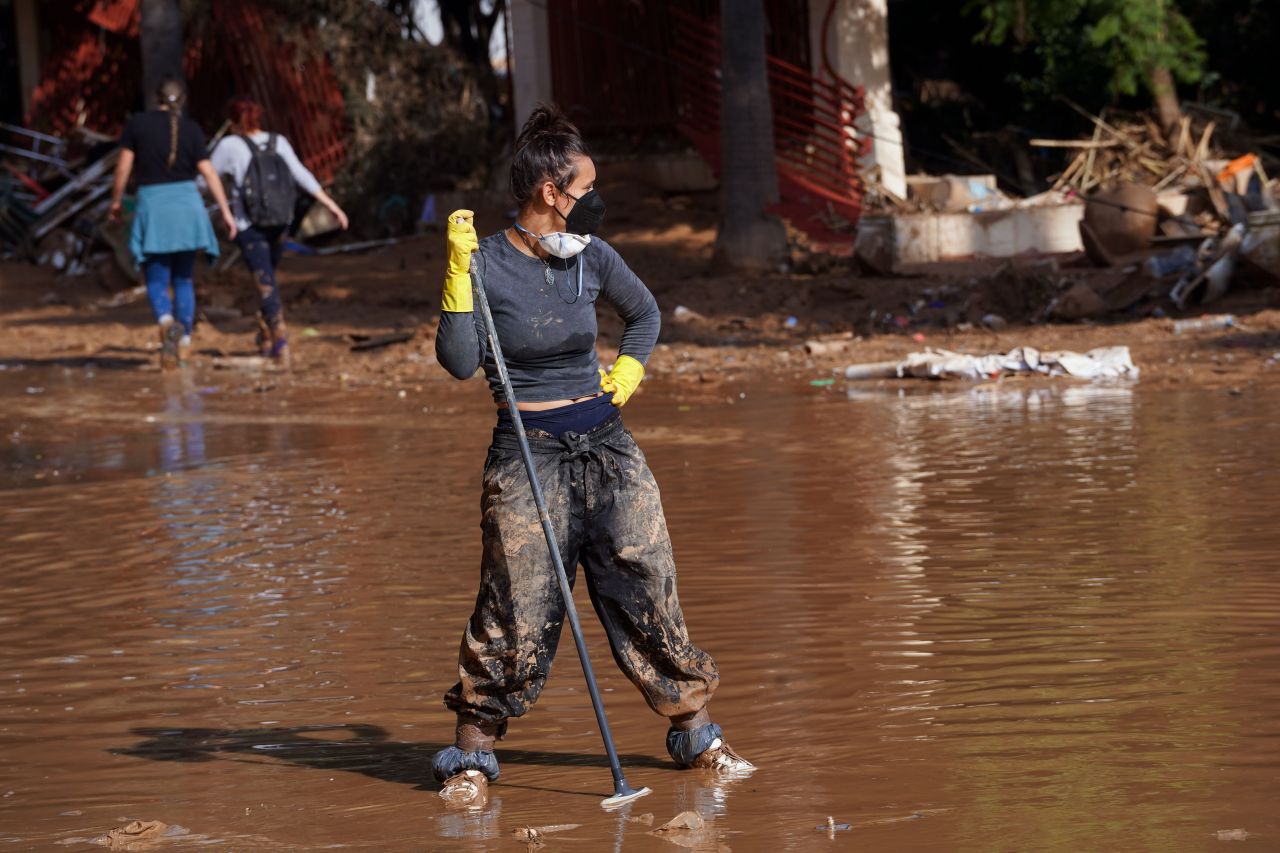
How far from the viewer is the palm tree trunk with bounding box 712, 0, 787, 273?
15.7 meters

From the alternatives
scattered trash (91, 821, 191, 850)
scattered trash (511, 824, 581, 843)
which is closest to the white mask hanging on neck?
scattered trash (511, 824, 581, 843)

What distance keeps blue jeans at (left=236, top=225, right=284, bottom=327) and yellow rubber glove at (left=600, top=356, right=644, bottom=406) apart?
8916 millimetres

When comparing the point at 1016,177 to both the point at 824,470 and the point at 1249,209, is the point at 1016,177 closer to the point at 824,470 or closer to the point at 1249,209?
the point at 1249,209

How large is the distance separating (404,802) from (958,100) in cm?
1858

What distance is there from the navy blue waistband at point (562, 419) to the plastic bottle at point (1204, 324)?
8.84 m

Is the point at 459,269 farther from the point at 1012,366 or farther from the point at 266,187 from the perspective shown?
the point at 266,187

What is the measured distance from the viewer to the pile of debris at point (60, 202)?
64.9 feet

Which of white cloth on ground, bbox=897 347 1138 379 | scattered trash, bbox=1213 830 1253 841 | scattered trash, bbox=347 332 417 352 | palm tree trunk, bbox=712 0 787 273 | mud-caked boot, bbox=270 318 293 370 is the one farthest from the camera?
palm tree trunk, bbox=712 0 787 273

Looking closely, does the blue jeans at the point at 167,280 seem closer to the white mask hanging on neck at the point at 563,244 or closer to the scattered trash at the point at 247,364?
the scattered trash at the point at 247,364

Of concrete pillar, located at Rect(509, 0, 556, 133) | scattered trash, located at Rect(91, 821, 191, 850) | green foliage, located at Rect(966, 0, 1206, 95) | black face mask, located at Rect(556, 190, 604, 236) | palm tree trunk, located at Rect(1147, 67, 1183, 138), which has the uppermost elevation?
concrete pillar, located at Rect(509, 0, 556, 133)

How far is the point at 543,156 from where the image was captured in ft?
14.3

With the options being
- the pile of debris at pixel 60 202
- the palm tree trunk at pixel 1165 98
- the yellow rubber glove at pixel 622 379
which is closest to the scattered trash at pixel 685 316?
the palm tree trunk at pixel 1165 98

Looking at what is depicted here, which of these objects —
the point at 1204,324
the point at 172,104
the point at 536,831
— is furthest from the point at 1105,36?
the point at 536,831

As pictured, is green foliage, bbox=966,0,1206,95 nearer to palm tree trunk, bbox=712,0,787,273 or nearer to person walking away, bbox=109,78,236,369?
palm tree trunk, bbox=712,0,787,273
